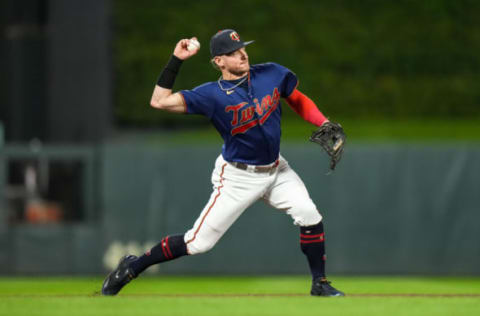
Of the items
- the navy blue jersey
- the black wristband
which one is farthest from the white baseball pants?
the black wristband

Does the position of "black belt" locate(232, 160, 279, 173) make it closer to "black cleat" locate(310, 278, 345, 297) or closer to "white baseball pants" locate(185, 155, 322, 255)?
"white baseball pants" locate(185, 155, 322, 255)

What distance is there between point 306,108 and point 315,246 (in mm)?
894

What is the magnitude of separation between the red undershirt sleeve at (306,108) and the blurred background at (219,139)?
3607 millimetres

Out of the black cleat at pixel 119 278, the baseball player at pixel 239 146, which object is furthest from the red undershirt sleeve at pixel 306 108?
the black cleat at pixel 119 278

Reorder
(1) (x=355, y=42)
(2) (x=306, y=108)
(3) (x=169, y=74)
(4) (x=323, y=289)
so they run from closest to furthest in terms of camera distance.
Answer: (3) (x=169, y=74) → (4) (x=323, y=289) → (2) (x=306, y=108) → (1) (x=355, y=42)

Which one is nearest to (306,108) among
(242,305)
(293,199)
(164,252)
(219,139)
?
(293,199)

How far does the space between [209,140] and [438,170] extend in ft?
11.6

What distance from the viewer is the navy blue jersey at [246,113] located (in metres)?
4.98

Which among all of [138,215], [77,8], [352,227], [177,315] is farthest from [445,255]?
[77,8]

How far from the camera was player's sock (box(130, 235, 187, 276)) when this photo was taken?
16.8ft

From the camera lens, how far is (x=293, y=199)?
5.03m

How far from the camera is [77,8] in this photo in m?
11.6

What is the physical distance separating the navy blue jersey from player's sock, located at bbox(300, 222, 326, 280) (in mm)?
500

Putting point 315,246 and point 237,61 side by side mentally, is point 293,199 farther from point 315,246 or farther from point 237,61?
point 237,61
